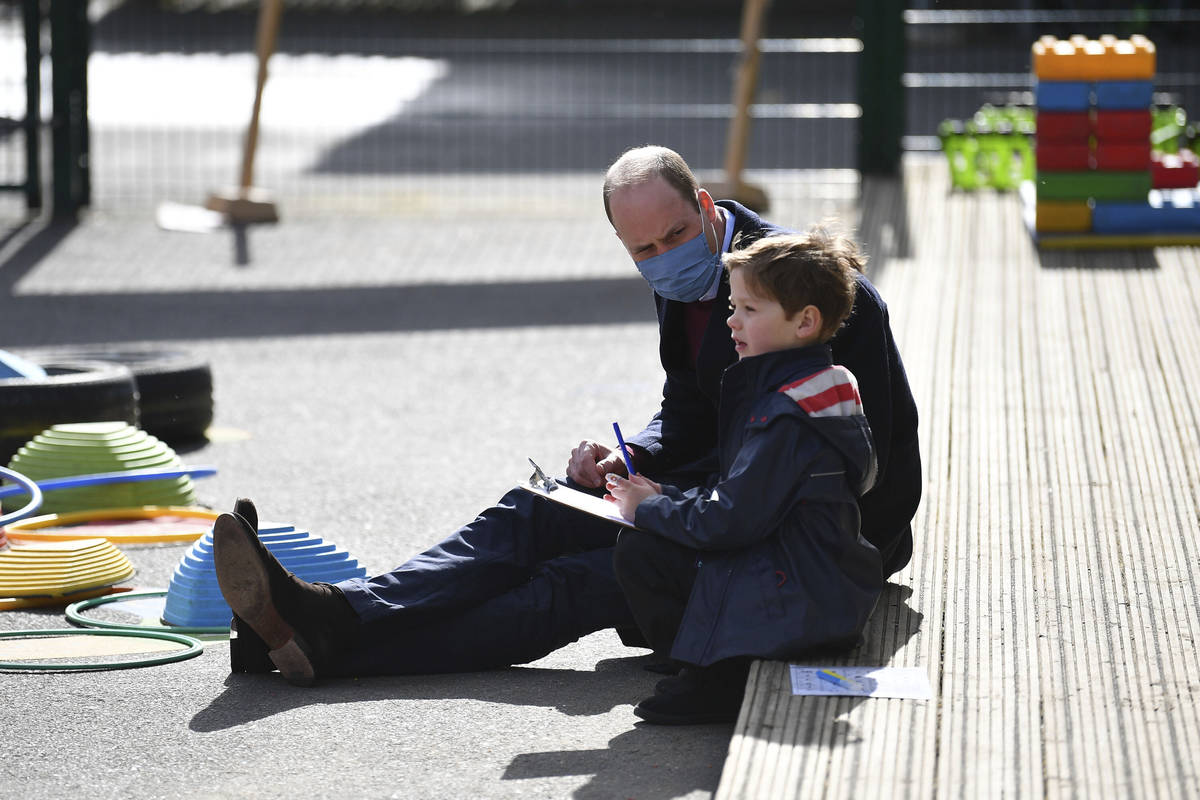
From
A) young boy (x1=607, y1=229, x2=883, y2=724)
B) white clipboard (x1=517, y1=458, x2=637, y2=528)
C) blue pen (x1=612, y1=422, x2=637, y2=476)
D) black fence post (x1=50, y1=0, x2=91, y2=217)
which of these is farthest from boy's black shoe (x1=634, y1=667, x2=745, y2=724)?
black fence post (x1=50, y1=0, x2=91, y2=217)

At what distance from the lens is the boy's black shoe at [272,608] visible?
13.3 ft

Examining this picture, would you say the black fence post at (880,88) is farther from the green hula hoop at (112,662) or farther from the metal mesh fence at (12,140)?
the green hula hoop at (112,662)

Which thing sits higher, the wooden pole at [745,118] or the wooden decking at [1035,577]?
the wooden pole at [745,118]

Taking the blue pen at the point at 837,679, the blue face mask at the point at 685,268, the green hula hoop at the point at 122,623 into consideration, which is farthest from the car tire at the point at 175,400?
the blue pen at the point at 837,679

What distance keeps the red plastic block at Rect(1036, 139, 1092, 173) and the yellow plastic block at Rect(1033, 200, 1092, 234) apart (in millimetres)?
238

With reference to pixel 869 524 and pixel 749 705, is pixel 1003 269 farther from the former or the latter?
pixel 749 705

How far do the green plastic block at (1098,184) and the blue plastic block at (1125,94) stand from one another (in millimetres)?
407

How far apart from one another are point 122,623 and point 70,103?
8.25 metres

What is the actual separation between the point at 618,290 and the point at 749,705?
6904mm

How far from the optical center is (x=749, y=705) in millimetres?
3686

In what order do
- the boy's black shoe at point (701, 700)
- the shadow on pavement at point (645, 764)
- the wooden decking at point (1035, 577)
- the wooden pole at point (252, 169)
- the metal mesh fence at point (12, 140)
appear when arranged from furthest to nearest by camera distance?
the metal mesh fence at point (12, 140) → the wooden pole at point (252, 169) → the boy's black shoe at point (701, 700) → the shadow on pavement at point (645, 764) → the wooden decking at point (1035, 577)

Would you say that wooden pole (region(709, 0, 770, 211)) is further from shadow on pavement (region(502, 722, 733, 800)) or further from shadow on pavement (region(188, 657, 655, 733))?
shadow on pavement (region(502, 722, 733, 800))

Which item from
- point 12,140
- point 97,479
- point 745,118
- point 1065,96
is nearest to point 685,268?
point 97,479

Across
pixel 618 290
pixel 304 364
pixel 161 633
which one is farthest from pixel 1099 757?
pixel 618 290
